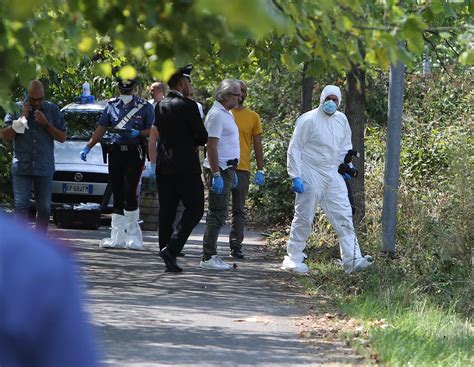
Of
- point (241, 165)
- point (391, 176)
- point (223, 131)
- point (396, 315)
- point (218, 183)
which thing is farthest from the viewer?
point (241, 165)

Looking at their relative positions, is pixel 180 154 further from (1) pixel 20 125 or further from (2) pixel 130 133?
(2) pixel 130 133

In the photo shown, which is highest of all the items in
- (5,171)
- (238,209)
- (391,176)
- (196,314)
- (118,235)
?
(391,176)

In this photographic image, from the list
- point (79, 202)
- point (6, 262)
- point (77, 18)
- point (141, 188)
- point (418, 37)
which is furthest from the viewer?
point (79, 202)

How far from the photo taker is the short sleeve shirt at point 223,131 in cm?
1215

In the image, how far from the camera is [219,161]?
1245 cm

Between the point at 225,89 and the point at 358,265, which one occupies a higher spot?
the point at 225,89

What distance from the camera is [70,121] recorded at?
18.5 m

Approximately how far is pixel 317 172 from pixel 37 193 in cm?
284

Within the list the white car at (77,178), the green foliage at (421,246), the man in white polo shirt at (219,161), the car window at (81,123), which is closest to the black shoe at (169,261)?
the man in white polo shirt at (219,161)

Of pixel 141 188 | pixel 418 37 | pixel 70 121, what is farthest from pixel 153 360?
pixel 70 121

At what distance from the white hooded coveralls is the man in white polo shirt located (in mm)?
745

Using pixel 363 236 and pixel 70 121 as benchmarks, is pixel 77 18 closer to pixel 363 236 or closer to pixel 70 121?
pixel 363 236

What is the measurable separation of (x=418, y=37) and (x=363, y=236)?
312 inches

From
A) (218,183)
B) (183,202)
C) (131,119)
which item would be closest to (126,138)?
(131,119)
